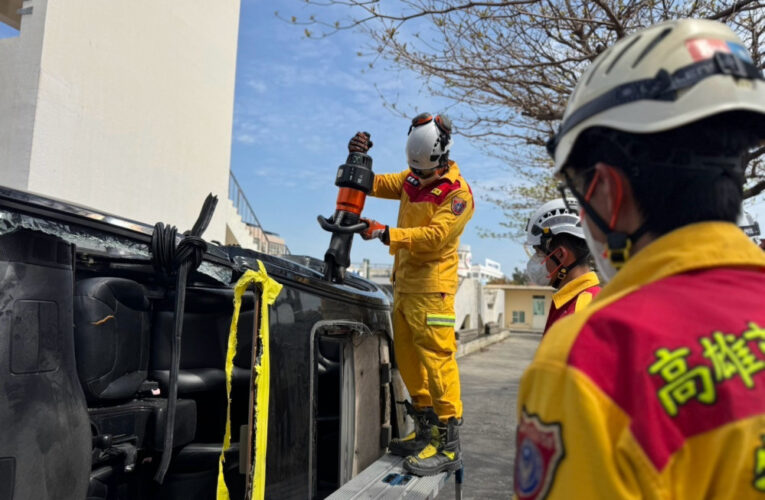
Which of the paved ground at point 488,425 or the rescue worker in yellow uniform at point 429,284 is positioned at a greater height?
the rescue worker in yellow uniform at point 429,284

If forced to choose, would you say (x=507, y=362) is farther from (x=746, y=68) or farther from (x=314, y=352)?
(x=746, y=68)

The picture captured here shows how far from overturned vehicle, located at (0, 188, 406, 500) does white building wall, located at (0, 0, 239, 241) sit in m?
5.81

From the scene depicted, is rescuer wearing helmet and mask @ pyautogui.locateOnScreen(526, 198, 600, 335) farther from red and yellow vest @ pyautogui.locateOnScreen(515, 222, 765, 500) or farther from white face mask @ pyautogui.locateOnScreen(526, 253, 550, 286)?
red and yellow vest @ pyautogui.locateOnScreen(515, 222, 765, 500)

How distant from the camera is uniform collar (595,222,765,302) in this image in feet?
2.64

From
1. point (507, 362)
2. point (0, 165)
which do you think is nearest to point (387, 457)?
point (0, 165)

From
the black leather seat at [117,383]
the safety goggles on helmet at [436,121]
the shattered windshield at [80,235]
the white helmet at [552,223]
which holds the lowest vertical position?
the black leather seat at [117,383]

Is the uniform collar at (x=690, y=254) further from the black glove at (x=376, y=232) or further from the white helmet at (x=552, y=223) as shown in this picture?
the black glove at (x=376, y=232)

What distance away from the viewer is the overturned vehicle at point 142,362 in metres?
1.58

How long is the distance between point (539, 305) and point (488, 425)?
1964cm

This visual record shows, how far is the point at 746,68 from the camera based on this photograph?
0.89 metres

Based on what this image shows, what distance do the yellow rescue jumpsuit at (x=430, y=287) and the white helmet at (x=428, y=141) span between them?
161mm

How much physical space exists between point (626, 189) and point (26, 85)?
26.3ft

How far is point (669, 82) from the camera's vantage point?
88cm

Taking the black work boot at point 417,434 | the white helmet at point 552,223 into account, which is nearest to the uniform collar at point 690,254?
the white helmet at point 552,223
